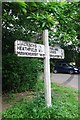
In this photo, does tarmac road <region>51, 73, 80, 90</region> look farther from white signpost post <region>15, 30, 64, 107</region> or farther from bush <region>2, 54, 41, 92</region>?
white signpost post <region>15, 30, 64, 107</region>

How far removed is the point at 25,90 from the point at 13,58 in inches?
57.3

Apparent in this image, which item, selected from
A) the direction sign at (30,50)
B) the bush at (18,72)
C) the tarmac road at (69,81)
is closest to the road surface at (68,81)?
the tarmac road at (69,81)

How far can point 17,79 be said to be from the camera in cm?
963

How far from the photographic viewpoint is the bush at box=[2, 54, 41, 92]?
9508 mm

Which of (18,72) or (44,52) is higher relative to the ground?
(44,52)

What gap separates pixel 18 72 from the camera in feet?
31.7

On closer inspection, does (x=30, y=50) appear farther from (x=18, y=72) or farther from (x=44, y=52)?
(x=18, y=72)

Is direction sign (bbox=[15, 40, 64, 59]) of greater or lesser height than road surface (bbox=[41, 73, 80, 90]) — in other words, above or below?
above

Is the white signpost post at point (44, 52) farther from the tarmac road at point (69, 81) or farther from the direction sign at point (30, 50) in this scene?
the tarmac road at point (69, 81)

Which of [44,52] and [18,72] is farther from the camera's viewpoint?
[18,72]

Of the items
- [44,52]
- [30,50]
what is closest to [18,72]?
[44,52]

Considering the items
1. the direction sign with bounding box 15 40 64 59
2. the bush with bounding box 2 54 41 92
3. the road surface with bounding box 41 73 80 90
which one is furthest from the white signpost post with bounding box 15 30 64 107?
the road surface with bounding box 41 73 80 90

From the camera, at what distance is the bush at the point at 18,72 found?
9.51m

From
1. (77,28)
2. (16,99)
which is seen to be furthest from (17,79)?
(77,28)
